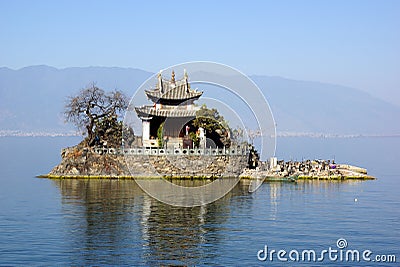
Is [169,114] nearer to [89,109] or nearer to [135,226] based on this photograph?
[89,109]

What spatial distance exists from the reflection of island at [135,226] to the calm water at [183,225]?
0.15 feet

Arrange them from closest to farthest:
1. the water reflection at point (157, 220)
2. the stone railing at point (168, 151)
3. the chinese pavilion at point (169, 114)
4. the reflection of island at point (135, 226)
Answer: the reflection of island at point (135, 226) → the water reflection at point (157, 220) → the stone railing at point (168, 151) → the chinese pavilion at point (169, 114)

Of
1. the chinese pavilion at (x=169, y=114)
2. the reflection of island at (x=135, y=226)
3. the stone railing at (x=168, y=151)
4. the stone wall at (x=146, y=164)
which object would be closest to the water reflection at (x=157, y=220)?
the reflection of island at (x=135, y=226)

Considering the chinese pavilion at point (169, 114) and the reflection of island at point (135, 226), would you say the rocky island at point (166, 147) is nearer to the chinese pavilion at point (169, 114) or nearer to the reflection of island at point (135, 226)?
the chinese pavilion at point (169, 114)

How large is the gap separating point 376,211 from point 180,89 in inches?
1069

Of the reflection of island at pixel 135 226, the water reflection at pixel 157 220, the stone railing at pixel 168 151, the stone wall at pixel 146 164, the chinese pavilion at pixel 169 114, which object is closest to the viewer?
the reflection of island at pixel 135 226

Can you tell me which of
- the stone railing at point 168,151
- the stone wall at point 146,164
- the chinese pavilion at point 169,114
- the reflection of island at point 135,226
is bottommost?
the reflection of island at point 135,226

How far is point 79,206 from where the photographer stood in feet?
146

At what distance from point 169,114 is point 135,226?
1095 inches

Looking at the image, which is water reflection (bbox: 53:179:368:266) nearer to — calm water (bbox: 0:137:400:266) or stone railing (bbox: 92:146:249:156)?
calm water (bbox: 0:137:400:266)

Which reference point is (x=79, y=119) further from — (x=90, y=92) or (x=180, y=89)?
(x=180, y=89)

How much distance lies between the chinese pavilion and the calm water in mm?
9747

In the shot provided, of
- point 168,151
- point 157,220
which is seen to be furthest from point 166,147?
point 157,220

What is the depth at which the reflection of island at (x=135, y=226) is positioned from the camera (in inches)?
1231
